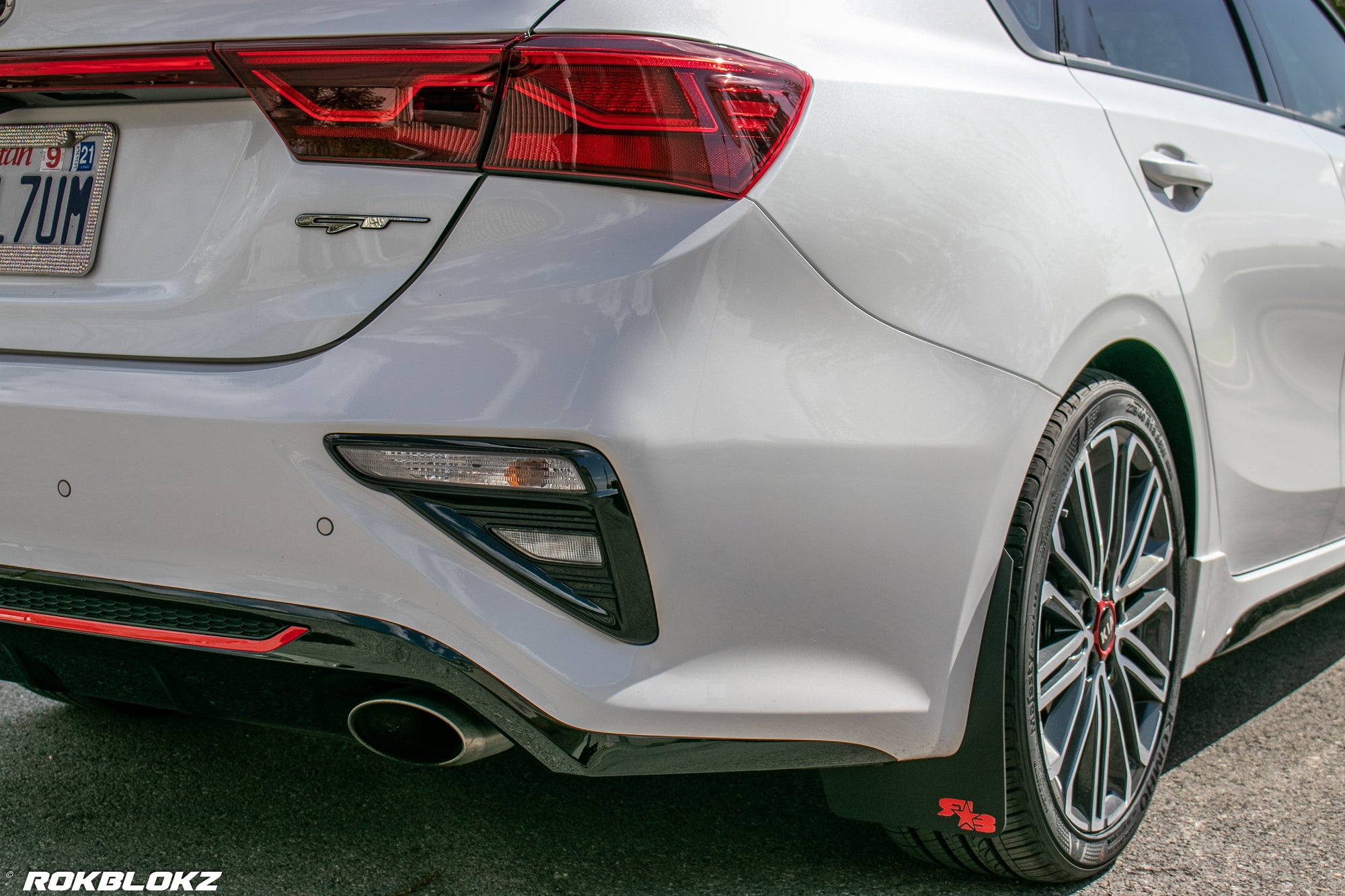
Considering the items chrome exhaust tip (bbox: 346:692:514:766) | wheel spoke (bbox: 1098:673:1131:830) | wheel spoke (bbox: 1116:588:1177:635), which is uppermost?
chrome exhaust tip (bbox: 346:692:514:766)

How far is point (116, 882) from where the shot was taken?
1980 mm

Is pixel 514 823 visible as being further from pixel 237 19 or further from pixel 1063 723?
pixel 237 19

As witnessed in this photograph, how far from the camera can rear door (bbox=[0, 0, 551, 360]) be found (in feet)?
4.78

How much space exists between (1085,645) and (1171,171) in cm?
75

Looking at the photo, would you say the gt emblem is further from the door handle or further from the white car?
the door handle

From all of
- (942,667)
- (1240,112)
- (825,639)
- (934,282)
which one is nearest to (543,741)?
(825,639)

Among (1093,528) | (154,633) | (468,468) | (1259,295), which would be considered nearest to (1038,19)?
(1259,295)

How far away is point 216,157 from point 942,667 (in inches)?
43.5

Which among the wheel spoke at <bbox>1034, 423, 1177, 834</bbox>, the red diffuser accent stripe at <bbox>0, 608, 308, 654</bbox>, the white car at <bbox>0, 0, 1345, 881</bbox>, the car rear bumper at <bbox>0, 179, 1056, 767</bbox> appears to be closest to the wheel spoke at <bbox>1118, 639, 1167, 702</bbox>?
the wheel spoke at <bbox>1034, 423, 1177, 834</bbox>

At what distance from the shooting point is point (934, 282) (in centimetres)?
156

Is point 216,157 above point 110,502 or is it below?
above

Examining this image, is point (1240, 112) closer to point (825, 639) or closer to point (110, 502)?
point (825, 639)

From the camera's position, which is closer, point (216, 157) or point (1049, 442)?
point (216, 157)

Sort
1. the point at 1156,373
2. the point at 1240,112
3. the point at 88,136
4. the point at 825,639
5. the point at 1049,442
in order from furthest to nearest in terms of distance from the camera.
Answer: the point at 1240,112, the point at 1156,373, the point at 1049,442, the point at 88,136, the point at 825,639
